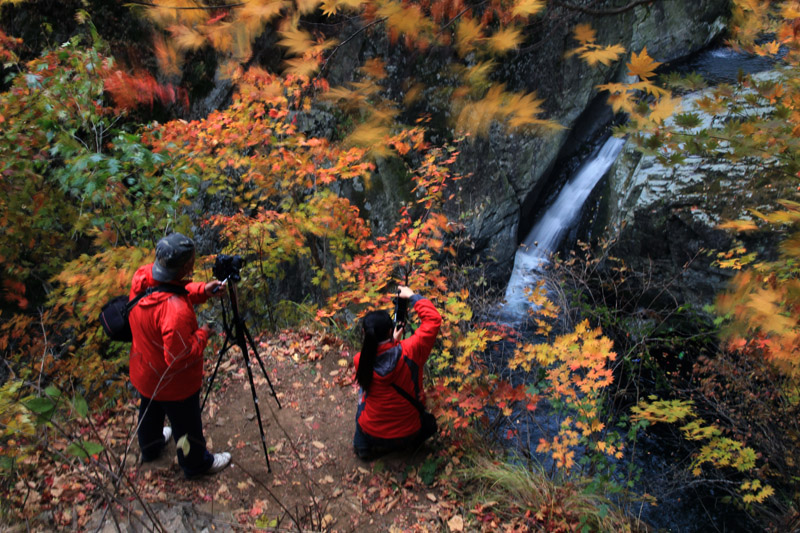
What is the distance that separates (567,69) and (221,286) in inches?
403

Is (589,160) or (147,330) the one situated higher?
(147,330)

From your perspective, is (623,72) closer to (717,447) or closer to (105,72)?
(717,447)

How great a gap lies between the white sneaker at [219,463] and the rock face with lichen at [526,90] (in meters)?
7.41

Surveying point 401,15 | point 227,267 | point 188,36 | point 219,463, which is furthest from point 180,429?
point 401,15

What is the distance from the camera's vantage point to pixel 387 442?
3643 mm

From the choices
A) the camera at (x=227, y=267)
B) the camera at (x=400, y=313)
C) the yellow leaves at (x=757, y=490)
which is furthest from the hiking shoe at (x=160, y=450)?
the yellow leaves at (x=757, y=490)

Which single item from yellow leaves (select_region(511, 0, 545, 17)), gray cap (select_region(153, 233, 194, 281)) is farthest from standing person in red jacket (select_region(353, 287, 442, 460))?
yellow leaves (select_region(511, 0, 545, 17))

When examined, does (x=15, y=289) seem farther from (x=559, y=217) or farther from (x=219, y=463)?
(x=559, y=217)

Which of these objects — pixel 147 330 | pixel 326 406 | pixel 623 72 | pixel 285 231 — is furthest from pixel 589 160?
pixel 147 330

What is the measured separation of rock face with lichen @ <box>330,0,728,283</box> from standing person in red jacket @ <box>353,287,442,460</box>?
6880mm

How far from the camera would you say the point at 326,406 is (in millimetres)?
4680

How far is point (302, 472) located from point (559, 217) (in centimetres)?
969

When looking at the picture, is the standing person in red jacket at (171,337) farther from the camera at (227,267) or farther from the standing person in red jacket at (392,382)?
the standing person in red jacket at (392,382)

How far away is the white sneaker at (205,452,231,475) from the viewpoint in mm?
3442
